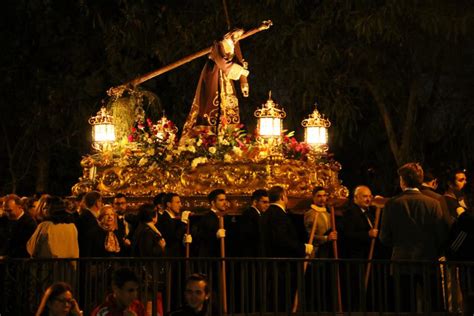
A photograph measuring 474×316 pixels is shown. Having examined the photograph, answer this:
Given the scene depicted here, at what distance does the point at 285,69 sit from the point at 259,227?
10846 millimetres

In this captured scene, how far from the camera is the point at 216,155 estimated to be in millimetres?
Answer: 19250

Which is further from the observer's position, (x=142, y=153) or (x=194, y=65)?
(x=194, y=65)

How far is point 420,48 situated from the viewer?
2552 cm

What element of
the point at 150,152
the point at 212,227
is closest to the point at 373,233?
the point at 212,227

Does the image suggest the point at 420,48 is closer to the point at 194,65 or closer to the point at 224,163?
the point at 194,65

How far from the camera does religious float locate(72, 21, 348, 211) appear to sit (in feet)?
62.0

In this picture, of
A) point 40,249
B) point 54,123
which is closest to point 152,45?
point 54,123

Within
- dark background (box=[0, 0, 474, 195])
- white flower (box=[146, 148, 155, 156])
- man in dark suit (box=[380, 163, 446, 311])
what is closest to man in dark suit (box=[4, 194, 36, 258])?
white flower (box=[146, 148, 155, 156])

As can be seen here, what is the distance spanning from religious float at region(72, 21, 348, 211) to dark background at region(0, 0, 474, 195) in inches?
168

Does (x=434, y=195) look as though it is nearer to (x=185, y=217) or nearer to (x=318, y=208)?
(x=318, y=208)

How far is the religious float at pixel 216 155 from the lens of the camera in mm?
18891

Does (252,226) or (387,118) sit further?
(387,118)

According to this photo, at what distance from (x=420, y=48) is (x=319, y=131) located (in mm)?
6566

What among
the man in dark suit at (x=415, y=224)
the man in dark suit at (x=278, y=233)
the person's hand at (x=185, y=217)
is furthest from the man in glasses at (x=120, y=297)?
the person's hand at (x=185, y=217)
